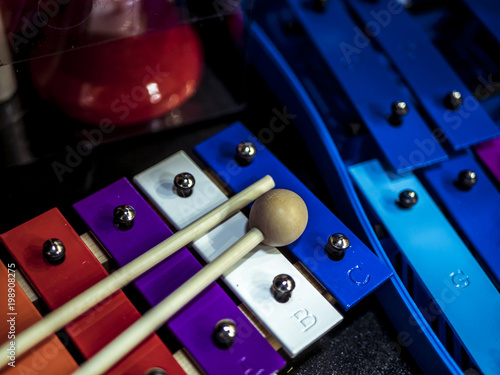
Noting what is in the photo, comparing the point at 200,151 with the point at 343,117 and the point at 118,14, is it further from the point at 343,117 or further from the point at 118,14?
the point at 343,117

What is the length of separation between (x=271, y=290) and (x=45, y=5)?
888mm

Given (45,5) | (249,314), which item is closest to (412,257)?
(249,314)

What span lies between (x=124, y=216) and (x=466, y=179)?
2.98 feet

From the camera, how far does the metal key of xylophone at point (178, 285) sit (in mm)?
1224

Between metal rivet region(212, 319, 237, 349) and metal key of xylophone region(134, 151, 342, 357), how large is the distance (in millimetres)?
85

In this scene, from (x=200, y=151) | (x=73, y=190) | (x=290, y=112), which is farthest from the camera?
(x=290, y=112)

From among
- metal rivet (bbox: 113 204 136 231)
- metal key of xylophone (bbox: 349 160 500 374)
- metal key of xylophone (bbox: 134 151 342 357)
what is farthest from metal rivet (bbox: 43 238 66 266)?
metal key of xylophone (bbox: 349 160 500 374)

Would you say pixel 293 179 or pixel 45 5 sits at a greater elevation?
pixel 45 5

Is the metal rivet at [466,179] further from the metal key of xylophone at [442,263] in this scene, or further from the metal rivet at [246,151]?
the metal rivet at [246,151]

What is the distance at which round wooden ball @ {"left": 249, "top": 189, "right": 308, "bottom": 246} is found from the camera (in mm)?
1301

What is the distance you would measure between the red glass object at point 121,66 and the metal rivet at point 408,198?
74cm

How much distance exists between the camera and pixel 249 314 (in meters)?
1.33

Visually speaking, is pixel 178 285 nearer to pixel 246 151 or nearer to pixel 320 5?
pixel 246 151

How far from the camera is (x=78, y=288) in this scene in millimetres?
1277
